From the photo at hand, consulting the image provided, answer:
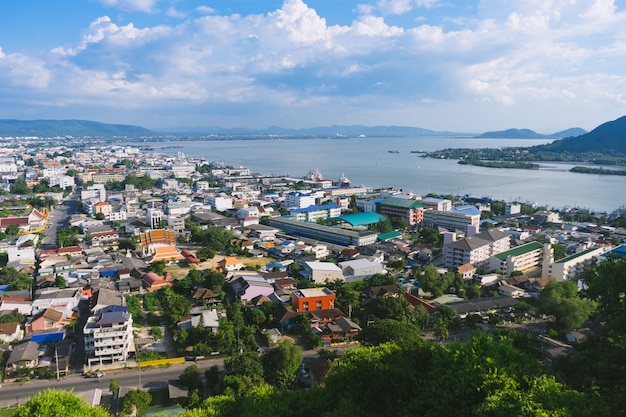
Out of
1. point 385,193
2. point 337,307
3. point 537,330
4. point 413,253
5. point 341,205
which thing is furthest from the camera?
point 385,193

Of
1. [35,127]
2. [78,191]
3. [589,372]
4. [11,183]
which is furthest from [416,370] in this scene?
[35,127]

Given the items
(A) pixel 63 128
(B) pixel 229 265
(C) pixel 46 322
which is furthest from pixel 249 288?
(A) pixel 63 128

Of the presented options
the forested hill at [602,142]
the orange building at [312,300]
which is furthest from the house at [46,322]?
the forested hill at [602,142]

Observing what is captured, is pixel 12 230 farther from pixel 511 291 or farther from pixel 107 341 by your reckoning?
pixel 511 291

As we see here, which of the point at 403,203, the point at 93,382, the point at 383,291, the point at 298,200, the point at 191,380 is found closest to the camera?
the point at 191,380

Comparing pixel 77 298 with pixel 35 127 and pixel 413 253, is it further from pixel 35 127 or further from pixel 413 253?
pixel 35 127

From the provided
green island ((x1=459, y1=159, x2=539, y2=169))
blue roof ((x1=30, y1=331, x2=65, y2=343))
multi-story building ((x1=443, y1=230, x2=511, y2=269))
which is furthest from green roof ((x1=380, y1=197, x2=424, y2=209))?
green island ((x1=459, y1=159, x2=539, y2=169))

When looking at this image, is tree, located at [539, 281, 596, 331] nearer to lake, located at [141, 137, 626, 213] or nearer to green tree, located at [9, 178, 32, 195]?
lake, located at [141, 137, 626, 213]
